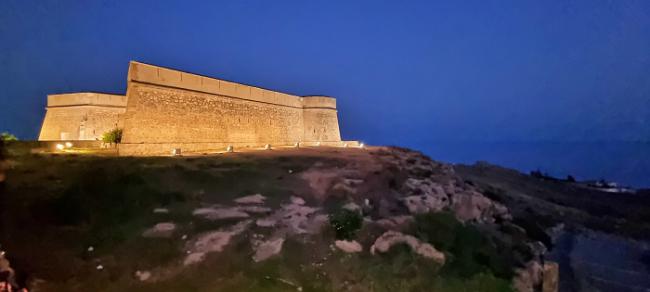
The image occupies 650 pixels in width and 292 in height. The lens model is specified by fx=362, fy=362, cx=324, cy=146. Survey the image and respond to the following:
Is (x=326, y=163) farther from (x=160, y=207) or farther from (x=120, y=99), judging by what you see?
(x=120, y=99)

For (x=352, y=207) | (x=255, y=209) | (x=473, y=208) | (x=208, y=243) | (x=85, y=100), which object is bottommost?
(x=473, y=208)

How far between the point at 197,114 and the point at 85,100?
990cm

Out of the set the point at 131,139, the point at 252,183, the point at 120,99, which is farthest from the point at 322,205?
the point at 120,99

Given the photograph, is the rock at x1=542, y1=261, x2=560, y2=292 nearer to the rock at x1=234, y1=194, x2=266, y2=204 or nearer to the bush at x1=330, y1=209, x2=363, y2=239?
the bush at x1=330, y1=209, x2=363, y2=239

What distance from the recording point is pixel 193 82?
2284cm

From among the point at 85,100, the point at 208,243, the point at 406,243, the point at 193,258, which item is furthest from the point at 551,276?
the point at 85,100

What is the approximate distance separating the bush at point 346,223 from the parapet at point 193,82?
13.3 metres

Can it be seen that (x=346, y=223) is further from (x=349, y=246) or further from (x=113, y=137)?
(x=113, y=137)

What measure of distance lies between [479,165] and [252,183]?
135ft

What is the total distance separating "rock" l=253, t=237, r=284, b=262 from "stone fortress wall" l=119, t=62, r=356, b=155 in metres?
11.3

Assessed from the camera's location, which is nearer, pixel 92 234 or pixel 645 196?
pixel 92 234

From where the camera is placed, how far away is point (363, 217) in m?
14.6

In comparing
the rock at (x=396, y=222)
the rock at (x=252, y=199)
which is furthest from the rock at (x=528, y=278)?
the rock at (x=252, y=199)

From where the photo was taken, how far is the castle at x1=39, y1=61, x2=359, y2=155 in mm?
19625
